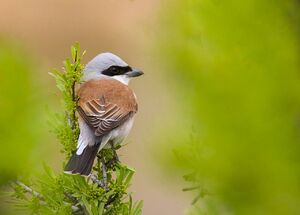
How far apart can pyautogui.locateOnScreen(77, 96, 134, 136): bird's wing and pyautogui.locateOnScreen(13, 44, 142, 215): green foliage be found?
4.28 feet

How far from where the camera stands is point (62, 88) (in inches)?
71.4

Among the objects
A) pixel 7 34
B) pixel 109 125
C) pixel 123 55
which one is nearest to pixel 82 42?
pixel 123 55

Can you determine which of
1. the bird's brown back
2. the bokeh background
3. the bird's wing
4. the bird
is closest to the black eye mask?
the bird

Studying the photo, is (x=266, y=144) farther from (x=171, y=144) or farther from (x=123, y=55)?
(x=123, y=55)

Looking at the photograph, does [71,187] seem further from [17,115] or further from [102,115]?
[102,115]

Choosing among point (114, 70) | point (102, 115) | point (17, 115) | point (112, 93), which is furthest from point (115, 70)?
point (17, 115)

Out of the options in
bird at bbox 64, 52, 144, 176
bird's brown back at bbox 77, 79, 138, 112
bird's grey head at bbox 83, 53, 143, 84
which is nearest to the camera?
bird at bbox 64, 52, 144, 176

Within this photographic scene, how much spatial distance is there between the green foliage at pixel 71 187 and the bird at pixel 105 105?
875mm

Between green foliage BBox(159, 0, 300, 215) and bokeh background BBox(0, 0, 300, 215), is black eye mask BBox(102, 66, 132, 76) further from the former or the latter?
green foliage BBox(159, 0, 300, 215)

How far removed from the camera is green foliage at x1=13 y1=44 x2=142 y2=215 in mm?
1492

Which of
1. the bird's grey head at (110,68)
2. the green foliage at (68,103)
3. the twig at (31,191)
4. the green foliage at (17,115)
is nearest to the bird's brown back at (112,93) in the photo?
the bird's grey head at (110,68)

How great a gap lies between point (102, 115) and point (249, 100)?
103 inches

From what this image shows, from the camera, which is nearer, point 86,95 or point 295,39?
point 295,39

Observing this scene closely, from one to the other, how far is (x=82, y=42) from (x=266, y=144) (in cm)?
836
